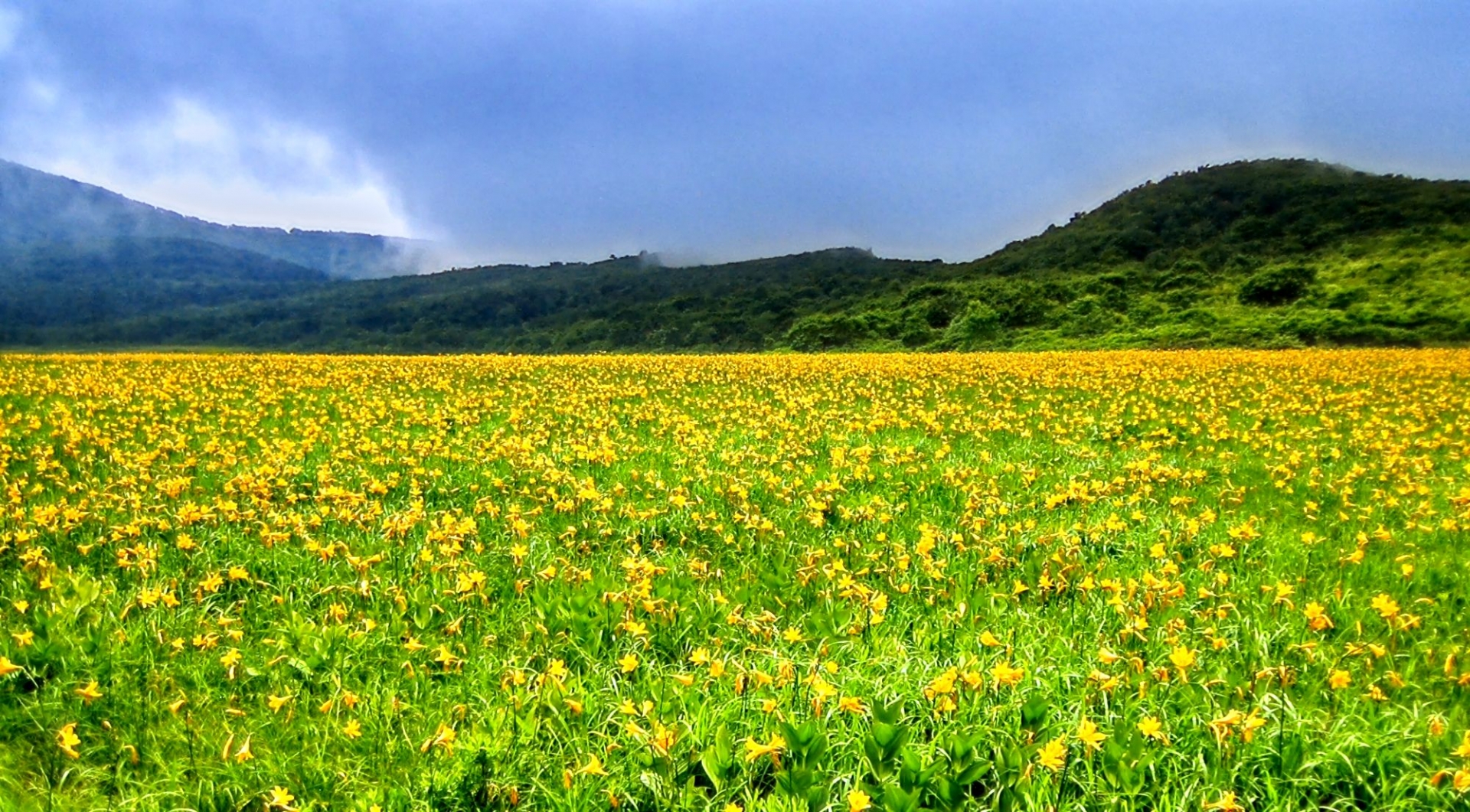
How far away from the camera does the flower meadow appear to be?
2.56m

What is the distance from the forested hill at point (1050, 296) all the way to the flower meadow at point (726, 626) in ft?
103

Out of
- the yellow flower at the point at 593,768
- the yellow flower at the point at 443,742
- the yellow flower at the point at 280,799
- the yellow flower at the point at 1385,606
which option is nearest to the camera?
the yellow flower at the point at 280,799

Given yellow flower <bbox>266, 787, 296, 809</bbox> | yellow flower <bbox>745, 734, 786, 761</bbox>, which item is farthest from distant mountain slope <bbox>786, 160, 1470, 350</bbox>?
yellow flower <bbox>266, 787, 296, 809</bbox>

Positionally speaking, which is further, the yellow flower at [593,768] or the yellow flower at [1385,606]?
the yellow flower at [1385,606]

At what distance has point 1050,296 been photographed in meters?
45.8

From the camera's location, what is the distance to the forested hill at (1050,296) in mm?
35469

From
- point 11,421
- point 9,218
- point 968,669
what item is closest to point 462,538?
point 968,669

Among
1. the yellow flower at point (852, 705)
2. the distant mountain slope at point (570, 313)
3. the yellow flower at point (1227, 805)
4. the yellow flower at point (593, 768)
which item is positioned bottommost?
the yellow flower at point (1227, 805)

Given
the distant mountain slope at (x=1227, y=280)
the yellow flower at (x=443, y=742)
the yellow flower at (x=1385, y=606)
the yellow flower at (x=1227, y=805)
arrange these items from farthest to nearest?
the distant mountain slope at (x=1227, y=280)
the yellow flower at (x=1385, y=606)
the yellow flower at (x=443, y=742)
the yellow flower at (x=1227, y=805)

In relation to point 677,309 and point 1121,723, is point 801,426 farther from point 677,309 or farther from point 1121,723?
point 677,309

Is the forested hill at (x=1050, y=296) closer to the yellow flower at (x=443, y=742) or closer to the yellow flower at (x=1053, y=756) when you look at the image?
the yellow flower at (x=1053, y=756)

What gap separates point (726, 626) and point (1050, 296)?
47.1 m

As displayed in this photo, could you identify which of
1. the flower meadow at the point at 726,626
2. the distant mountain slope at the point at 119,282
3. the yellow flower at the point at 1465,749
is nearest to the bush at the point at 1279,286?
the flower meadow at the point at 726,626

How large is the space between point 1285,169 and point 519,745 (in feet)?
322
